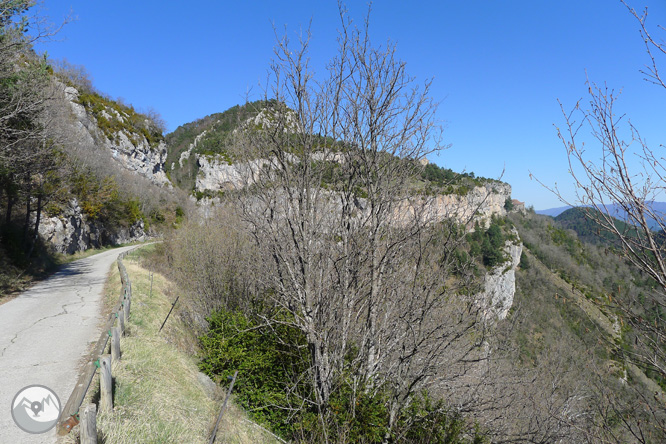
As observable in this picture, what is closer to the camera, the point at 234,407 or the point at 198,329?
the point at 234,407

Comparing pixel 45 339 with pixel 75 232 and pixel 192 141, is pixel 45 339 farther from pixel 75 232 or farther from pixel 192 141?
pixel 192 141

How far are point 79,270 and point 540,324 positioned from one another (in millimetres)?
53691

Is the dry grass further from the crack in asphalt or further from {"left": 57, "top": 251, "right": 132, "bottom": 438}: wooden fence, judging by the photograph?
the crack in asphalt

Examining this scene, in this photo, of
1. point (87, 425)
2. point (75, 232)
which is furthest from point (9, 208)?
point (87, 425)

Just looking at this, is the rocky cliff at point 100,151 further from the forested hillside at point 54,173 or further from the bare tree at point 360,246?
the bare tree at point 360,246

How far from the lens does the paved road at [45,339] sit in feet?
17.4

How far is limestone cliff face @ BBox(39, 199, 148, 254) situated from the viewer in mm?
21656

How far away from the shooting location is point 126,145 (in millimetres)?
53844

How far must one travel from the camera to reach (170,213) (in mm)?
46375

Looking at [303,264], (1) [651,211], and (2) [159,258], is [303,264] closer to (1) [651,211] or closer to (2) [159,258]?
(1) [651,211]

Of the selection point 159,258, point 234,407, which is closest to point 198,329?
point 234,407

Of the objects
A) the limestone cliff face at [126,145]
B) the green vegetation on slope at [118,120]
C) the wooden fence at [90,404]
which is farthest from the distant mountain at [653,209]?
the green vegetation on slope at [118,120]

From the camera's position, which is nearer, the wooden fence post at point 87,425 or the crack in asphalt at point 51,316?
the wooden fence post at point 87,425

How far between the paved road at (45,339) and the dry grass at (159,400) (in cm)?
66
